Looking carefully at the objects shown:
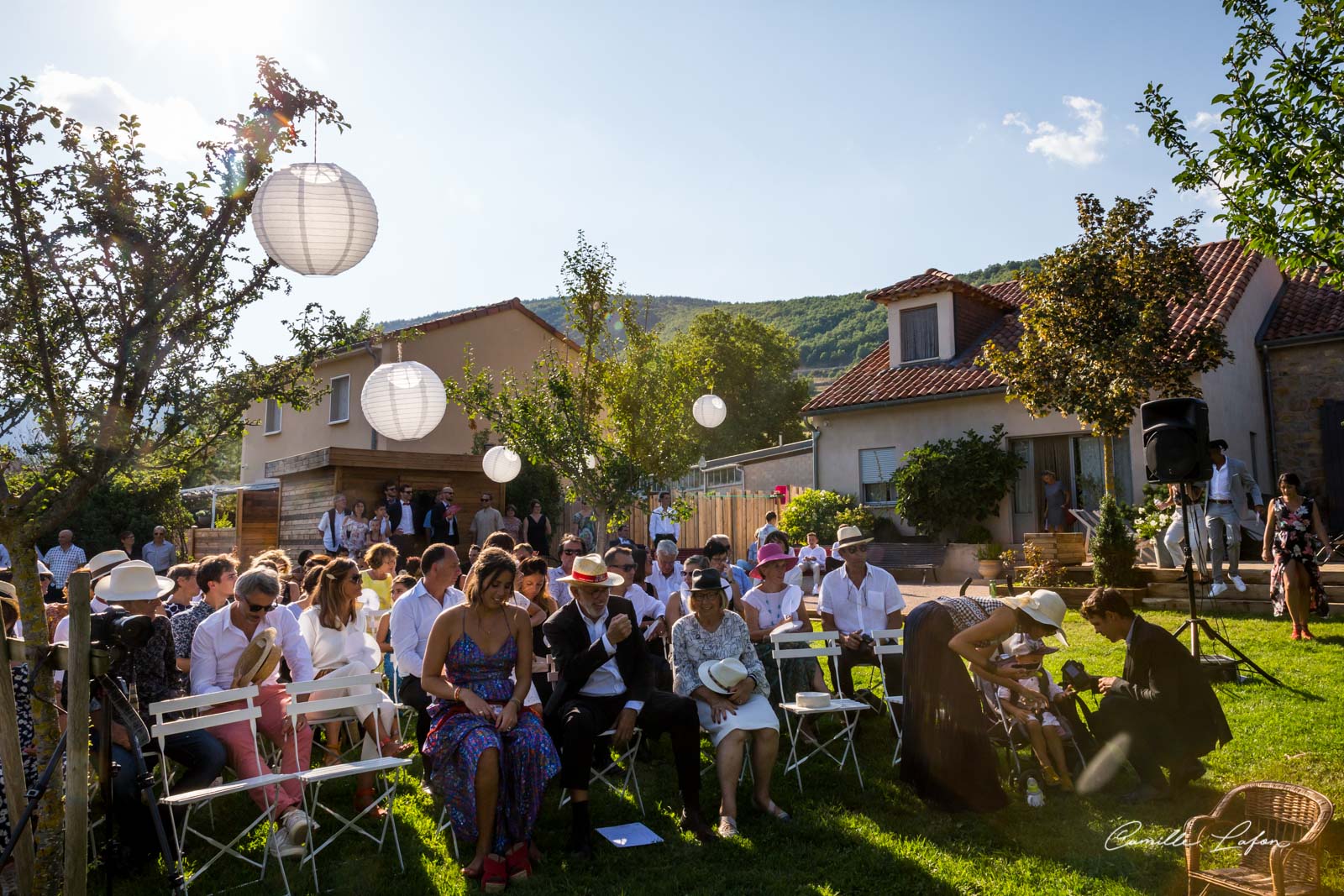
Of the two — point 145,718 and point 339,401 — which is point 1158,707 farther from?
point 339,401

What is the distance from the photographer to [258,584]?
5.41 metres

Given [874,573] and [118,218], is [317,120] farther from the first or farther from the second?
[874,573]

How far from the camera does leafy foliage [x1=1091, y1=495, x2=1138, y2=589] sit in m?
12.3

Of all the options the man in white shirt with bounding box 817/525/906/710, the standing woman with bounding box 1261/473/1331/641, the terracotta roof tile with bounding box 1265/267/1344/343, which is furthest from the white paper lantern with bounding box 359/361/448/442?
the terracotta roof tile with bounding box 1265/267/1344/343

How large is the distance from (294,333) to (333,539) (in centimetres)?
974

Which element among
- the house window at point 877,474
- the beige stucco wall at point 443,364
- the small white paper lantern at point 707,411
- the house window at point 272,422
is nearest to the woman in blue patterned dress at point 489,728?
the small white paper lantern at point 707,411

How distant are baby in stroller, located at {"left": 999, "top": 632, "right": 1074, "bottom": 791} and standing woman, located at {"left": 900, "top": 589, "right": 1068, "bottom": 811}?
0.07 metres

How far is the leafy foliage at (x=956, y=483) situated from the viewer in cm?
1783

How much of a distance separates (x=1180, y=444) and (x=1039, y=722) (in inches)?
164

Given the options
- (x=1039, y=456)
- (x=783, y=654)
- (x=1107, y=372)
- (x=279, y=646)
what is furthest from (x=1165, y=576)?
(x=279, y=646)

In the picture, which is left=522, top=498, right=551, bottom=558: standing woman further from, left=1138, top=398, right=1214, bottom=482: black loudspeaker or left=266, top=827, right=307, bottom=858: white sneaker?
left=266, top=827, right=307, bottom=858: white sneaker

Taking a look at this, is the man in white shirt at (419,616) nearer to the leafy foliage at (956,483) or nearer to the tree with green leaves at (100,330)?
the tree with green leaves at (100,330)

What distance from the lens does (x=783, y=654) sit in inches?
256

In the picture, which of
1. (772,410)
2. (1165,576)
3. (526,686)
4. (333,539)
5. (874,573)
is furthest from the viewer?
(772,410)
